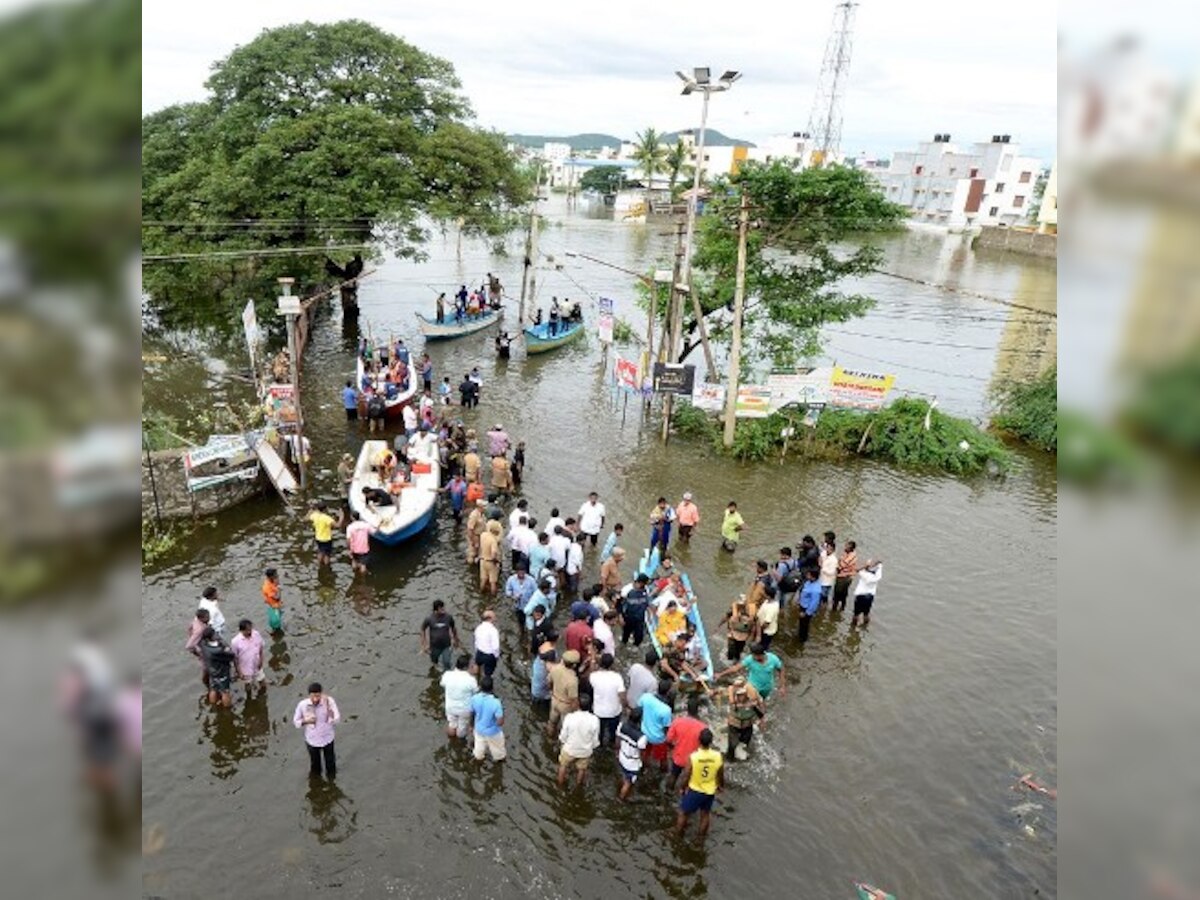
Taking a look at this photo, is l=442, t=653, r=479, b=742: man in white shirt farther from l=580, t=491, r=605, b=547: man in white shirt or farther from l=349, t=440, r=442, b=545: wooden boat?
l=580, t=491, r=605, b=547: man in white shirt

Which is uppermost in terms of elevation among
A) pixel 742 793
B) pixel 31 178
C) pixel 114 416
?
pixel 31 178

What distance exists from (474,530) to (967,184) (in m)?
92.4

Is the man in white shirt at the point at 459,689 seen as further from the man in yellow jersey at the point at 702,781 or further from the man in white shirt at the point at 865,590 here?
the man in white shirt at the point at 865,590

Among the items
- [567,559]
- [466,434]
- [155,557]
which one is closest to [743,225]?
[466,434]

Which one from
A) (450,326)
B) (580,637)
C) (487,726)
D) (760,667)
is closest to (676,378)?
(580,637)

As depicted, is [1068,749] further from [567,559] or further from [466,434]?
[466,434]

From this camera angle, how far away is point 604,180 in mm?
106500

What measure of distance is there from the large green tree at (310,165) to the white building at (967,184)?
6394cm

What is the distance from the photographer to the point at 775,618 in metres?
11.2

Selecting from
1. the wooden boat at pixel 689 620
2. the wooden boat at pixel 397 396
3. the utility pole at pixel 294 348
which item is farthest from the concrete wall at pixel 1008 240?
the utility pole at pixel 294 348

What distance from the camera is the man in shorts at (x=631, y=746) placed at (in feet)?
28.0

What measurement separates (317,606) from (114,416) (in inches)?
446

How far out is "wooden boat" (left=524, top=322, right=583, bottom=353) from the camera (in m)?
27.8

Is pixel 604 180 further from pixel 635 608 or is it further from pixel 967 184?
pixel 635 608
